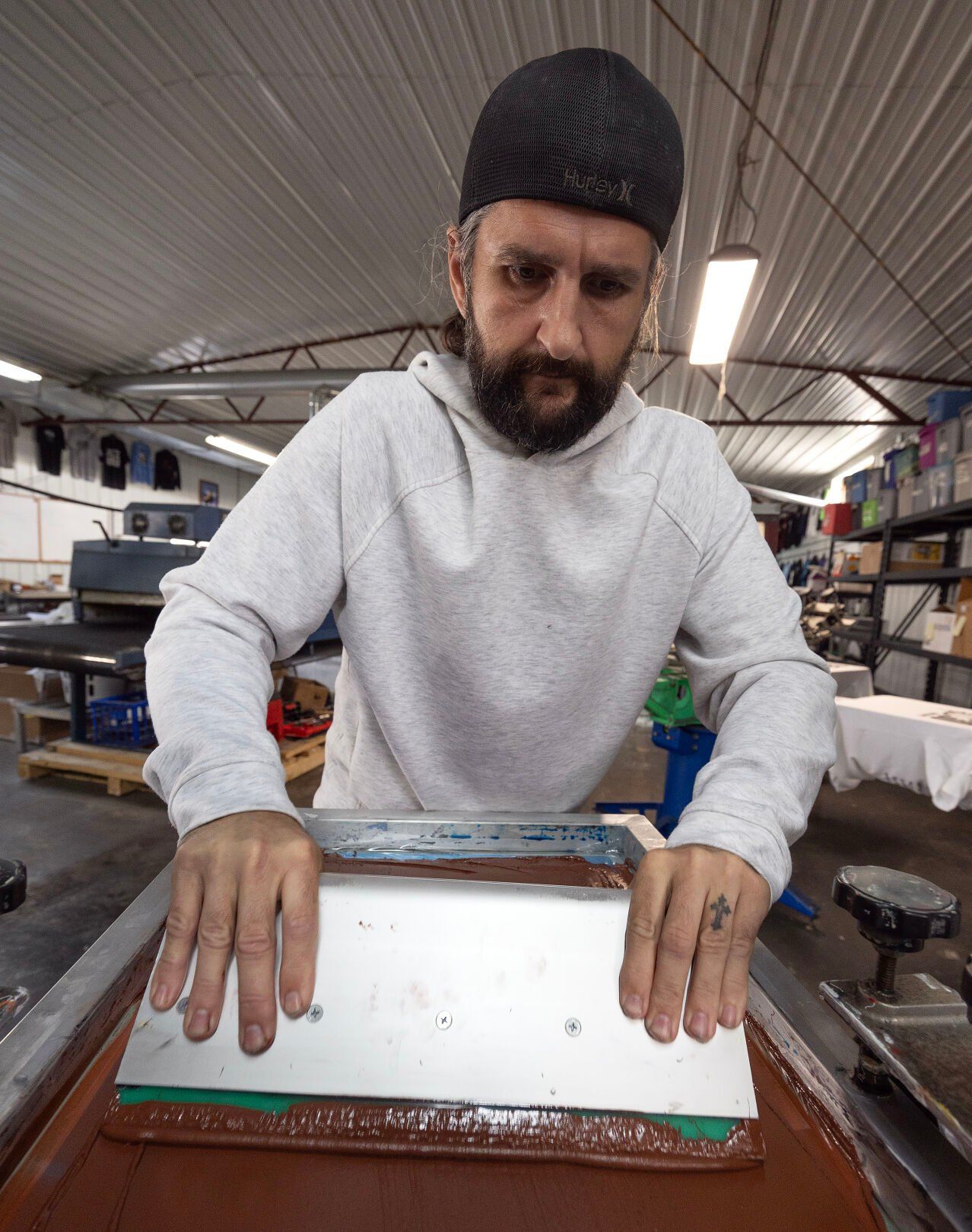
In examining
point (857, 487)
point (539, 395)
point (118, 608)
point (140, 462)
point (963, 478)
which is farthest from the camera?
point (140, 462)

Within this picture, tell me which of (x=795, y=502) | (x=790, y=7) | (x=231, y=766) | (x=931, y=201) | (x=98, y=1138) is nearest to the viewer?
(x=98, y=1138)

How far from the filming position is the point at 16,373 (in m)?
6.33

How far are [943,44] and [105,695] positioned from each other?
5308mm

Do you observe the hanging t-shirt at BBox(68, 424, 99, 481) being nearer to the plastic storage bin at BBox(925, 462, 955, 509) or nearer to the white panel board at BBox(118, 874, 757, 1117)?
the plastic storage bin at BBox(925, 462, 955, 509)

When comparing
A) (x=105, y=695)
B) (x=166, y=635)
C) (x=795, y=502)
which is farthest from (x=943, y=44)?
(x=795, y=502)

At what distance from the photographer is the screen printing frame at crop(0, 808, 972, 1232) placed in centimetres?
47

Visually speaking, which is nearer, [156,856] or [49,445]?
[156,856]

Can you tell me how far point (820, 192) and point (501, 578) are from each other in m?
3.74

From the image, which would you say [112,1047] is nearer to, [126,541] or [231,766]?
[231,766]

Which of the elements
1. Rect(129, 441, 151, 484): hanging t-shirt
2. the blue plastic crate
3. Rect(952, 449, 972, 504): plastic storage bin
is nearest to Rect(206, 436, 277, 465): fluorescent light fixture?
Rect(129, 441, 151, 484): hanging t-shirt

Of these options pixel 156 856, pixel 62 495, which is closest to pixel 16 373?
pixel 62 495

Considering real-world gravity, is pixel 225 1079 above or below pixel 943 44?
below

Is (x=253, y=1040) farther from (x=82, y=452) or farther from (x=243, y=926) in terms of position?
(x=82, y=452)

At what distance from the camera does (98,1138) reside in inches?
17.8
